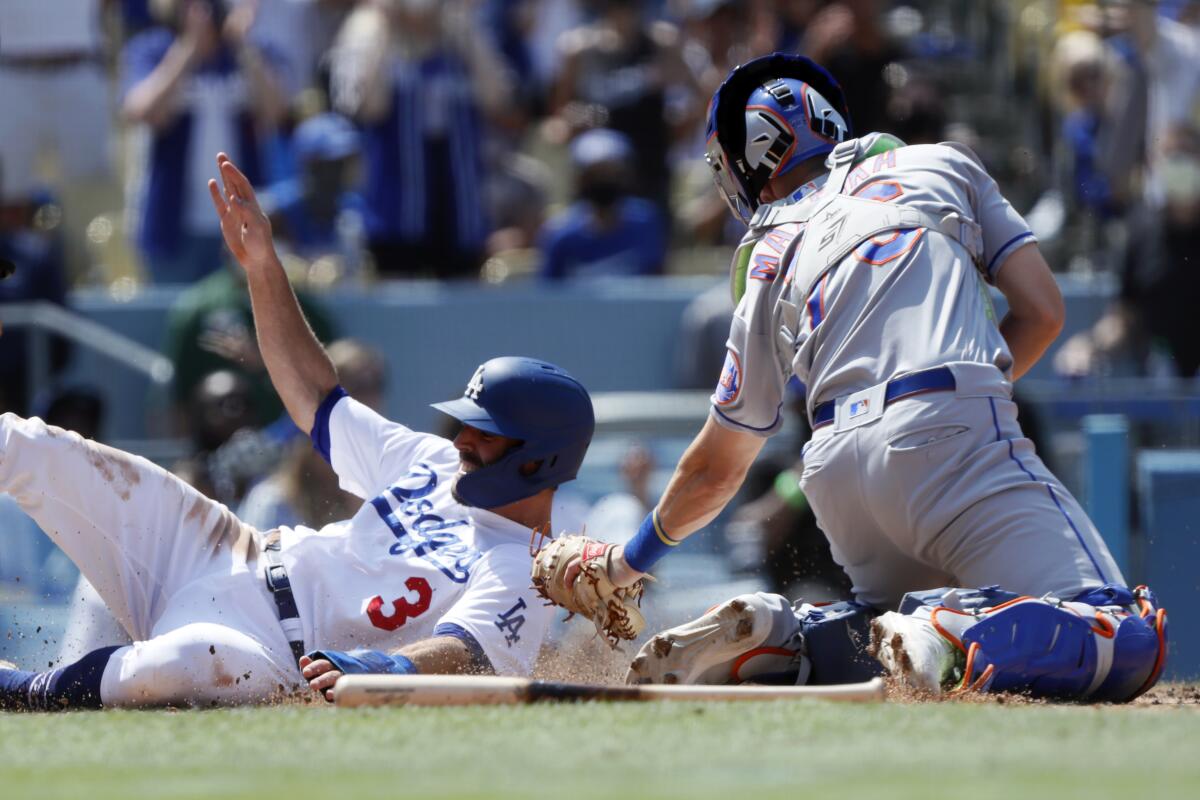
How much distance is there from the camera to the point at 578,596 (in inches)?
197

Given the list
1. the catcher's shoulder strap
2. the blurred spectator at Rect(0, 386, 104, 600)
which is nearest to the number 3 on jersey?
the catcher's shoulder strap

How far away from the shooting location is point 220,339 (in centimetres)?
955

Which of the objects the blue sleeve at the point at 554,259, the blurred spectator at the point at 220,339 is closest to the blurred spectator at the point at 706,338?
the blue sleeve at the point at 554,259

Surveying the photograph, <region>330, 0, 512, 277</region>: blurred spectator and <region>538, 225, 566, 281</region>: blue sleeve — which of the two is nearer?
<region>538, 225, 566, 281</region>: blue sleeve

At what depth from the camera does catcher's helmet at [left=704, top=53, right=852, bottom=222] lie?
17.1ft

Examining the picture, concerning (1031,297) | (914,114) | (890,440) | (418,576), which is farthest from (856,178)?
(914,114)

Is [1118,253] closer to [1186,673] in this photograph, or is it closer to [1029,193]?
[1029,193]

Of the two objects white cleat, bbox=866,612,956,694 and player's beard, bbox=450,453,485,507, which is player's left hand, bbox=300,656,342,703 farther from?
white cleat, bbox=866,612,956,694

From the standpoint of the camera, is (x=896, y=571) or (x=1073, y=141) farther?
(x=1073, y=141)

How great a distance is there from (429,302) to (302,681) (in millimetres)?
5318

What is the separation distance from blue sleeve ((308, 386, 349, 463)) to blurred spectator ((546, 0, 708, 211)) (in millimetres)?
5455

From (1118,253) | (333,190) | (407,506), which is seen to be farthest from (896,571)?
(333,190)

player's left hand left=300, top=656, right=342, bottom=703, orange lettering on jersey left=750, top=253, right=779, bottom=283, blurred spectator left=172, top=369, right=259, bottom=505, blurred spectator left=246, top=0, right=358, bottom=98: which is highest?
blurred spectator left=246, top=0, right=358, bottom=98

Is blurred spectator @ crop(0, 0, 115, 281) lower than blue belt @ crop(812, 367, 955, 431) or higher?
higher
